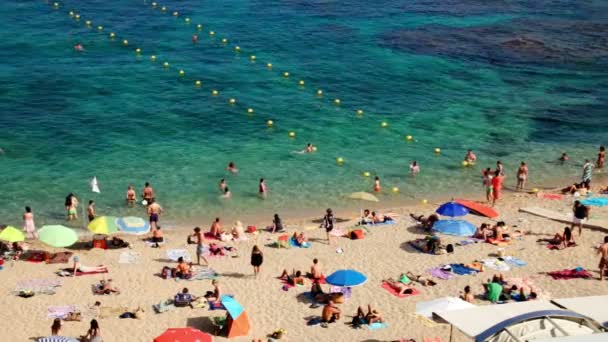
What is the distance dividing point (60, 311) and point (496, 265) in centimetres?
1320

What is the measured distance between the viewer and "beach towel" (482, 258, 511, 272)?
24547 mm

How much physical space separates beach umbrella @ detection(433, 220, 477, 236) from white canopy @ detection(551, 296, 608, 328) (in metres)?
8.46

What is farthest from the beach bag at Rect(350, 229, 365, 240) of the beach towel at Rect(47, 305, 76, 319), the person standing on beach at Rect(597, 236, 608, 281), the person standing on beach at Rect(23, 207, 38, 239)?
the person standing on beach at Rect(23, 207, 38, 239)

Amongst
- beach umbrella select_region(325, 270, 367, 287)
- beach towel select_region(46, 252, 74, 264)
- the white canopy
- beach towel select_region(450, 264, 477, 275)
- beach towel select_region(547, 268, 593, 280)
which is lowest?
beach towel select_region(46, 252, 74, 264)

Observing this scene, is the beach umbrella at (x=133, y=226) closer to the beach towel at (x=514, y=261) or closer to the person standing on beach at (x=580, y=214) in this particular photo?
the beach towel at (x=514, y=261)

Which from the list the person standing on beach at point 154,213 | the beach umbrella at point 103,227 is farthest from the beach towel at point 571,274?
the beach umbrella at point 103,227

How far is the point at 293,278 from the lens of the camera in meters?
23.6

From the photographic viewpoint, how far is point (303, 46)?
54.8 metres

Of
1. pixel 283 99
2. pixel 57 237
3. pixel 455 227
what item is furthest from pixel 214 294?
pixel 283 99

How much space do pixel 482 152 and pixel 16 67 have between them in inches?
1134

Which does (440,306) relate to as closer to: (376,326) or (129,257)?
(376,326)

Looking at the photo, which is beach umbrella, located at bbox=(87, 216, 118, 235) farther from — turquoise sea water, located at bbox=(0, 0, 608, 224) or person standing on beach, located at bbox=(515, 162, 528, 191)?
person standing on beach, located at bbox=(515, 162, 528, 191)

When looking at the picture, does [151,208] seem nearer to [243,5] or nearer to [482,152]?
[482,152]

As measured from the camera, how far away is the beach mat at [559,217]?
2764cm
